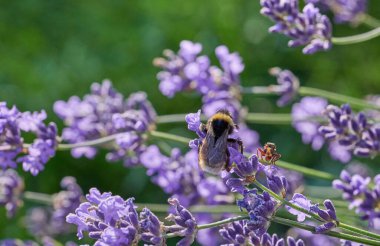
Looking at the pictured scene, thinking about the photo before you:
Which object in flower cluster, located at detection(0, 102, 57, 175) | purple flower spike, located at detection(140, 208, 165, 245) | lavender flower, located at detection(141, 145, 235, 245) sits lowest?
purple flower spike, located at detection(140, 208, 165, 245)

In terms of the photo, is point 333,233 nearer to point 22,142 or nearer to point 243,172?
point 243,172

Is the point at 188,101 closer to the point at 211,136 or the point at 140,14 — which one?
the point at 140,14

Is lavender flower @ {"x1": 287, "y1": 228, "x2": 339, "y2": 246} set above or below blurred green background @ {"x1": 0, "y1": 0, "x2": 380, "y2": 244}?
below

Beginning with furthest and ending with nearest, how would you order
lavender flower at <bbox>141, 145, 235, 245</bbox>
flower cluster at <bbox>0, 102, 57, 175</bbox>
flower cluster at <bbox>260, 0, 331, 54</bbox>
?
1. lavender flower at <bbox>141, 145, 235, 245</bbox>
2. flower cluster at <bbox>260, 0, 331, 54</bbox>
3. flower cluster at <bbox>0, 102, 57, 175</bbox>

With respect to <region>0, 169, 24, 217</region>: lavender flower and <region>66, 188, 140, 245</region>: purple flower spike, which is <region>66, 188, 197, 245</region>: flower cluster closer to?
<region>66, 188, 140, 245</region>: purple flower spike

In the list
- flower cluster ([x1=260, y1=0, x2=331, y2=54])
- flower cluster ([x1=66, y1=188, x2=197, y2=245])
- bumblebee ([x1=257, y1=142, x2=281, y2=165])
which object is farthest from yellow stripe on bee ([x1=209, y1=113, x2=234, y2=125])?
flower cluster ([x1=260, y1=0, x2=331, y2=54])

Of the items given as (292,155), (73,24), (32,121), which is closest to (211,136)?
(32,121)
